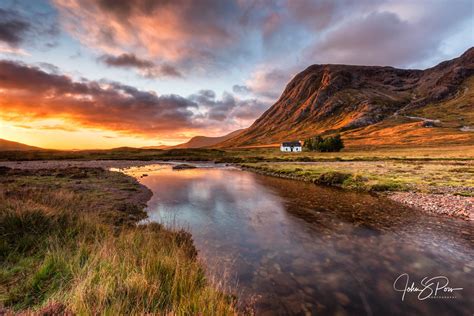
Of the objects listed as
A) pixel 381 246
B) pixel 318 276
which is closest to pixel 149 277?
pixel 318 276

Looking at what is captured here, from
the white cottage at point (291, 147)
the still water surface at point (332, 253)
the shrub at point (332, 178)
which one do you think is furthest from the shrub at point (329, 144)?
the still water surface at point (332, 253)

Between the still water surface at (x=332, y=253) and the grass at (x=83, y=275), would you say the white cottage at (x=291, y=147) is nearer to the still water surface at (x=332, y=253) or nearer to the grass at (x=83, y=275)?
the still water surface at (x=332, y=253)

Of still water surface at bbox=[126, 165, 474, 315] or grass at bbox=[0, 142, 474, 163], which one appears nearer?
still water surface at bbox=[126, 165, 474, 315]

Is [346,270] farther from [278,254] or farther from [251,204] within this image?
[251,204]

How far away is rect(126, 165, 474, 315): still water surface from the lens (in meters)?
9.39

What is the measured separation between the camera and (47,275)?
658cm

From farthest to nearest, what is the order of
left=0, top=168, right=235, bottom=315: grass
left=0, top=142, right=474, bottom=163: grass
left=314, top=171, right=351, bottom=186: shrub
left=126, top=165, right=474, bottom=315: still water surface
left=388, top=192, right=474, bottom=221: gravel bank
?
left=0, top=142, right=474, bottom=163: grass, left=314, top=171, right=351, bottom=186: shrub, left=388, top=192, right=474, bottom=221: gravel bank, left=126, top=165, right=474, bottom=315: still water surface, left=0, top=168, right=235, bottom=315: grass

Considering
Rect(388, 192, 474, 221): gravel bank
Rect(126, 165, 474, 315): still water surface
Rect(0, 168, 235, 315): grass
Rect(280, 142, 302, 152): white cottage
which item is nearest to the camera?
Rect(0, 168, 235, 315): grass

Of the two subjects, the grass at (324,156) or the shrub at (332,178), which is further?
the grass at (324,156)

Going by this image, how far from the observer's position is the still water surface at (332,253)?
9391 mm

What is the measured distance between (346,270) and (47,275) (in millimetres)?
11469

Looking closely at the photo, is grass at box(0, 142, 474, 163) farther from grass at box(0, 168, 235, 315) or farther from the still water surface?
grass at box(0, 168, 235, 315)

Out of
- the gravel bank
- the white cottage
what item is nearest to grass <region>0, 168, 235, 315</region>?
the gravel bank

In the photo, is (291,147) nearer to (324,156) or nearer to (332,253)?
(324,156)
